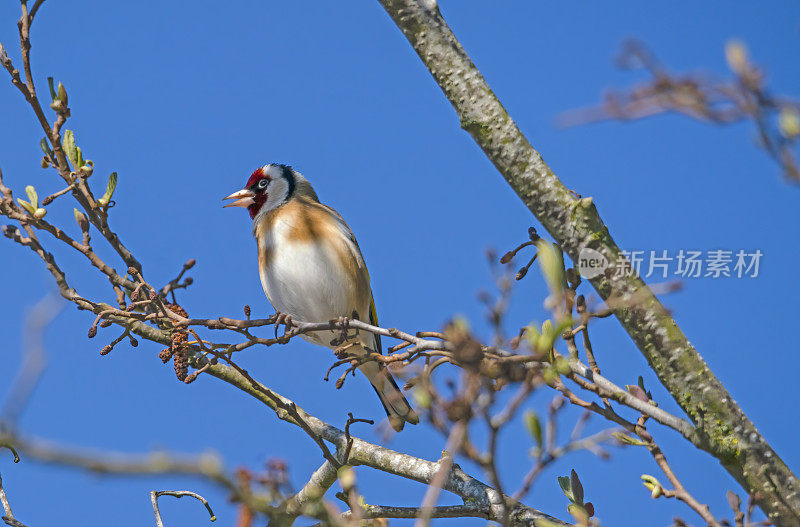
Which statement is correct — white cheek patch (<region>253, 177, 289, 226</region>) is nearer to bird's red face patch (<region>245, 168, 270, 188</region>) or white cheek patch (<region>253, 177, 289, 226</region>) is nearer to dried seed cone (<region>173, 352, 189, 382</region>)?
bird's red face patch (<region>245, 168, 270, 188</region>)

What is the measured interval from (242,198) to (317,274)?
108cm

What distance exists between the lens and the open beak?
539cm

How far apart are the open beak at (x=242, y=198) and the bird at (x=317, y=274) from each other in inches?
16.2

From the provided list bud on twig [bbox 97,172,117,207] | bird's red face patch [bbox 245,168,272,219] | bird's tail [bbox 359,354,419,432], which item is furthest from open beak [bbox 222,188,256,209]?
bud on twig [bbox 97,172,117,207]

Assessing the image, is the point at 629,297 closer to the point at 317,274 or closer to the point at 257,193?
the point at 317,274

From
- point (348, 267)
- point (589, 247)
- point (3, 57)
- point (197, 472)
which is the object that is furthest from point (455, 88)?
point (348, 267)

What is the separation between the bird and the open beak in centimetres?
41

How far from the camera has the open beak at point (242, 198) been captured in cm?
Result: 539

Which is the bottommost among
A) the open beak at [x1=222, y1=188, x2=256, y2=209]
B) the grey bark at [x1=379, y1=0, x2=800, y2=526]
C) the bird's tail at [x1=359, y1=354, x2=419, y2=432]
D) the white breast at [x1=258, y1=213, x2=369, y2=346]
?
the grey bark at [x1=379, y1=0, x2=800, y2=526]

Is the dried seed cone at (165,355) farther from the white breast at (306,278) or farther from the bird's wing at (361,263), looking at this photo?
the bird's wing at (361,263)

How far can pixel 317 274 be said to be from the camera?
4.64 meters

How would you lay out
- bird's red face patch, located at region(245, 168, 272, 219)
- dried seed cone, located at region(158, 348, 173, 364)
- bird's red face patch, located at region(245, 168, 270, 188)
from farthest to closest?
bird's red face patch, located at region(245, 168, 270, 188)
bird's red face patch, located at region(245, 168, 272, 219)
dried seed cone, located at region(158, 348, 173, 364)

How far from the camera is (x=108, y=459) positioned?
37.9 inches

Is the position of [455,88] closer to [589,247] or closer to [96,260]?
[589,247]
